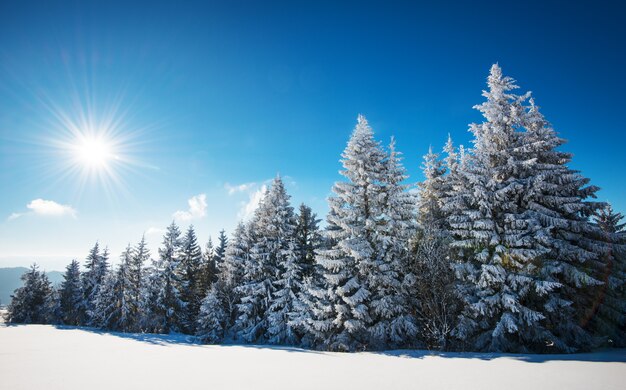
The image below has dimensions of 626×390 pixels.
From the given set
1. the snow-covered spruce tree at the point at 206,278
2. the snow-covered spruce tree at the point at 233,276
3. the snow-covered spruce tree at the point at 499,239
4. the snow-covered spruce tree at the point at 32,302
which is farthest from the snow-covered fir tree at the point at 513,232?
the snow-covered spruce tree at the point at 32,302

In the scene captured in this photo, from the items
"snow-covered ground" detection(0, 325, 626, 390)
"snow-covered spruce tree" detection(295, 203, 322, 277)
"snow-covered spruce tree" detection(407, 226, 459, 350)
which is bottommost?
"snow-covered ground" detection(0, 325, 626, 390)

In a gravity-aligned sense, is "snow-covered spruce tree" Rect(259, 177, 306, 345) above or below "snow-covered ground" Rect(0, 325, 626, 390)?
above

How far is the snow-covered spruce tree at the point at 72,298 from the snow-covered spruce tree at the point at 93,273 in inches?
41.0

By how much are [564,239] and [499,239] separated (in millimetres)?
3750

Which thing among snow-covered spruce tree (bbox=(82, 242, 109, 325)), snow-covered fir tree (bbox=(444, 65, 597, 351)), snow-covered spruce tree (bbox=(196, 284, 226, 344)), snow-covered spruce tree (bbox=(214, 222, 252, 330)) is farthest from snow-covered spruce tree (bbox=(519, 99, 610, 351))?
snow-covered spruce tree (bbox=(82, 242, 109, 325))

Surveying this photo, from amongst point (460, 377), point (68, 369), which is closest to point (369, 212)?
point (460, 377)

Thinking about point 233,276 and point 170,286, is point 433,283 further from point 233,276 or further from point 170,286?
point 170,286

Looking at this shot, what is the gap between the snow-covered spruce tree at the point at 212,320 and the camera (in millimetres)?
24516

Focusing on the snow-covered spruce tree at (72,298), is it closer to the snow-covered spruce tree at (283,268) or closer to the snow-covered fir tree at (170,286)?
the snow-covered fir tree at (170,286)

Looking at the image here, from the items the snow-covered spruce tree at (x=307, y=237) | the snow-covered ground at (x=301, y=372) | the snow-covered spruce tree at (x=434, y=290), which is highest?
the snow-covered spruce tree at (x=307, y=237)

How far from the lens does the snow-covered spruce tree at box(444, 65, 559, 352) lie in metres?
13.7

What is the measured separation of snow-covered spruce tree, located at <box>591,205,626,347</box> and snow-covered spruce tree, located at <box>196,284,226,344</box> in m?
25.1

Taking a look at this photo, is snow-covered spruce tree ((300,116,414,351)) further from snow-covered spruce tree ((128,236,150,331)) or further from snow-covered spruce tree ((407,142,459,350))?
snow-covered spruce tree ((128,236,150,331))

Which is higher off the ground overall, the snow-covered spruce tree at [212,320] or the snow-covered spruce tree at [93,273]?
the snow-covered spruce tree at [93,273]
